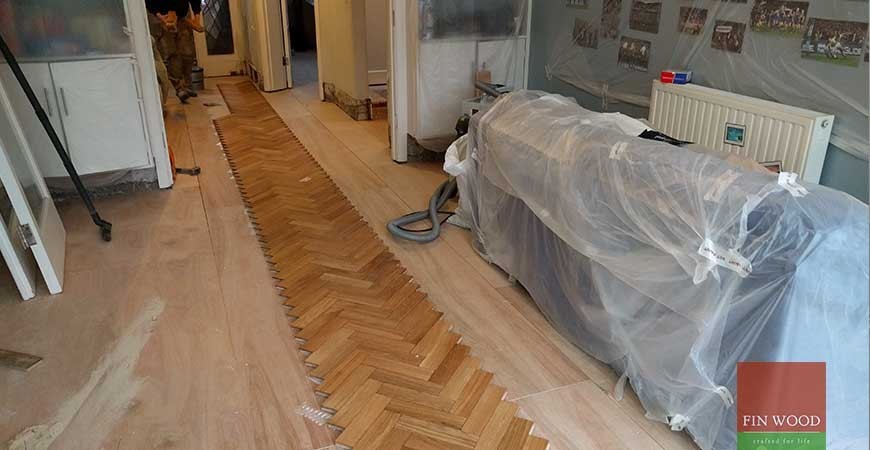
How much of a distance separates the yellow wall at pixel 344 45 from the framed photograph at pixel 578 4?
2.07 m

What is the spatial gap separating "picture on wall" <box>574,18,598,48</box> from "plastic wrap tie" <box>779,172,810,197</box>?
2.23 meters

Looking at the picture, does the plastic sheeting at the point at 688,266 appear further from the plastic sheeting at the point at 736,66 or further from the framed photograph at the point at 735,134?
the plastic sheeting at the point at 736,66

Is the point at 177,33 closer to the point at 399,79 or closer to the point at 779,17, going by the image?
the point at 399,79

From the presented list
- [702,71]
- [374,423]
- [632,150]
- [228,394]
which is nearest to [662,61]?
[702,71]

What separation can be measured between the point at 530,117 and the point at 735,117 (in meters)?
0.85

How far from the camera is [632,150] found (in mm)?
1830

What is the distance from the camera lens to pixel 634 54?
322cm

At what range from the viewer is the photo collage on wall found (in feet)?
7.02

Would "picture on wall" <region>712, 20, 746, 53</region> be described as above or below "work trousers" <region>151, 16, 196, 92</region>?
above

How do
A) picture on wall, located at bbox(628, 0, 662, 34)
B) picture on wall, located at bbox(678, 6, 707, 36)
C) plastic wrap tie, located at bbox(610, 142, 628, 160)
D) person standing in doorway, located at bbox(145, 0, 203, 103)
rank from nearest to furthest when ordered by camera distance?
plastic wrap tie, located at bbox(610, 142, 628, 160) < picture on wall, located at bbox(678, 6, 707, 36) < picture on wall, located at bbox(628, 0, 662, 34) < person standing in doorway, located at bbox(145, 0, 203, 103)

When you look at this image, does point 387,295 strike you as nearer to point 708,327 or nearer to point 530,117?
point 530,117

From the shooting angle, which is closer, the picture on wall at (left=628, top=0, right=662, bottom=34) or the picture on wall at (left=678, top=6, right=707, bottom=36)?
the picture on wall at (left=678, top=6, right=707, bottom=36)

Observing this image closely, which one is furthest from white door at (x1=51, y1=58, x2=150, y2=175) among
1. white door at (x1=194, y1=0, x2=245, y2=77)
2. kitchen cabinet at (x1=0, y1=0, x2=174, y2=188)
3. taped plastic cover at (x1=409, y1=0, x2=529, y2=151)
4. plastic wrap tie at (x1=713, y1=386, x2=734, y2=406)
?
white door at (x1=194, y1=0, x2=245, y2=77)

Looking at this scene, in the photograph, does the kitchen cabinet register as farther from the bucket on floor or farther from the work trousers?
the bucket on floor
